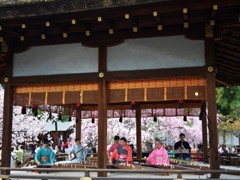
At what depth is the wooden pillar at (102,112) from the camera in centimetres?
708

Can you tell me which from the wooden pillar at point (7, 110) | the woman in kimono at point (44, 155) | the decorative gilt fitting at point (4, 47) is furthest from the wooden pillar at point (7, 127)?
the woman in kimono at point (44, 155)

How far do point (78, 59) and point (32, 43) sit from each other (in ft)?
4.64

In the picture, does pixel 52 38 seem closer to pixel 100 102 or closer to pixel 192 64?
pixel 100 102

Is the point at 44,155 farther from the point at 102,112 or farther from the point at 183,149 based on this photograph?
the point at 183,149

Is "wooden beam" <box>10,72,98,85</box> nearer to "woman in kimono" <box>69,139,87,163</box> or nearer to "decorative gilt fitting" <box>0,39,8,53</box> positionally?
"decorative gilt fitting" <box>0,39,8,53</box>

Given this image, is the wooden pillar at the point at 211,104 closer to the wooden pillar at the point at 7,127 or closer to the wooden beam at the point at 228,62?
the wooden beam at the point at 228,62

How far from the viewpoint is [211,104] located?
257 inches

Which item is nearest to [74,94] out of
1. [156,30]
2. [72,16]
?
[72,16]

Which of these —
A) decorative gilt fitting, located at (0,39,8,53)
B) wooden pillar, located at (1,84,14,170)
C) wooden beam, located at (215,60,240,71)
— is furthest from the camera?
wooden beam, located at (215,60,240,71)

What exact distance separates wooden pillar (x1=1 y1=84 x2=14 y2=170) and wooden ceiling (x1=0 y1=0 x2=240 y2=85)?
1245 mm

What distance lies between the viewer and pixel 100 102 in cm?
725

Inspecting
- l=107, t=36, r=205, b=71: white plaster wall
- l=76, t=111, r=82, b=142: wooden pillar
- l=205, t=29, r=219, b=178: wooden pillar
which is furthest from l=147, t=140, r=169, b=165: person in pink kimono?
l=76, t=111, r=82, b=142: wooden pillar

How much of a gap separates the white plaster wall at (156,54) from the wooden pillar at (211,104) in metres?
0.16

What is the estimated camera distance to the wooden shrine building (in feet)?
20.4
